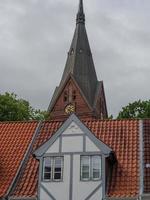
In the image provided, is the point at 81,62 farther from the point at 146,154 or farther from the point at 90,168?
the point at 90,168

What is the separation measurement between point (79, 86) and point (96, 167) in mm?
55257

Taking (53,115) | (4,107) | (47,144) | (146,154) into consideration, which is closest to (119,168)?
(146,154)

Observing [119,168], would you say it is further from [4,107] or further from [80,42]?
[80,42]

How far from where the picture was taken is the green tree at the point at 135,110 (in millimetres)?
46719

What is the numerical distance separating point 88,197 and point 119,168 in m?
2.24

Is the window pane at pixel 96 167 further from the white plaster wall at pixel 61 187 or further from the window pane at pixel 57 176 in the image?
the window pane at pixel 57 176

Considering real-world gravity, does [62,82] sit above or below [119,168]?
above

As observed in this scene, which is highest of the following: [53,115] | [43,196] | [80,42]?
[80,42]

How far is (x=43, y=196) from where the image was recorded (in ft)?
86.0

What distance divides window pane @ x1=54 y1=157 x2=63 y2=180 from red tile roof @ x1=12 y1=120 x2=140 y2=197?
1.15 m

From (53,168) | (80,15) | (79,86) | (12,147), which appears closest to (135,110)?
(12,147)

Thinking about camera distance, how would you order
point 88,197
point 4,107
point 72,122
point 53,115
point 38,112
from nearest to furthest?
point 88,197 < point 72,122 < point 4,107 < point 38,112 < point 53,115

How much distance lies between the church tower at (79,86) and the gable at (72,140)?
5194 centimetres

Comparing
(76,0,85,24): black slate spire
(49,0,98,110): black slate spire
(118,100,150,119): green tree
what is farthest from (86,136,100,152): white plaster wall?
(76,0,85,24): black slate spire
